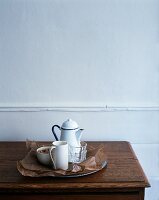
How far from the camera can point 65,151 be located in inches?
32.4

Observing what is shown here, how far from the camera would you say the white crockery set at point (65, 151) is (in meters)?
0.82

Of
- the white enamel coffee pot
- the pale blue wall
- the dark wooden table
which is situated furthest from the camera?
the pale blue wall

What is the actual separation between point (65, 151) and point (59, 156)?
2cm

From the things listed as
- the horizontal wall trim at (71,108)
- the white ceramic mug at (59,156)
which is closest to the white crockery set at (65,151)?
the white ceramic mug at (59,156)

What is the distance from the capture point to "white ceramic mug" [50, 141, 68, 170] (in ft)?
2.69

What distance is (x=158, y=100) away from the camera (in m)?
1.24

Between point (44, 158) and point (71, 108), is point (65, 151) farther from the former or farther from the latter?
point (71, 108)

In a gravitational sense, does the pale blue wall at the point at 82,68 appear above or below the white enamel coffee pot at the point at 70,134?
above

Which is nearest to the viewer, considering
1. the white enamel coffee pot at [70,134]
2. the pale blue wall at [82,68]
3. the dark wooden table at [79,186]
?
the dark wooden table at [79,186]

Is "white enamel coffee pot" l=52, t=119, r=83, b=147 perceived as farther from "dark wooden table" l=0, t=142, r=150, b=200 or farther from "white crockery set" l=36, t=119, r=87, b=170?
"dark wooden table" l=0, t=142, r=150, b=200

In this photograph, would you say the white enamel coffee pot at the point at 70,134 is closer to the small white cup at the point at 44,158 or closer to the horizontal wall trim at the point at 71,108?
the small white cup at the point at 44,158

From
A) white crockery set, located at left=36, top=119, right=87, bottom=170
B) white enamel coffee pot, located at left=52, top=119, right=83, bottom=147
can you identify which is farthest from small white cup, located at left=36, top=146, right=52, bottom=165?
white enamel coffee pot, located at left=52, top=119, right=83, bottom=147

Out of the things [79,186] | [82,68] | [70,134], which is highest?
[82,68]

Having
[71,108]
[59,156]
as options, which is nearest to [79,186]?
[59,156]
